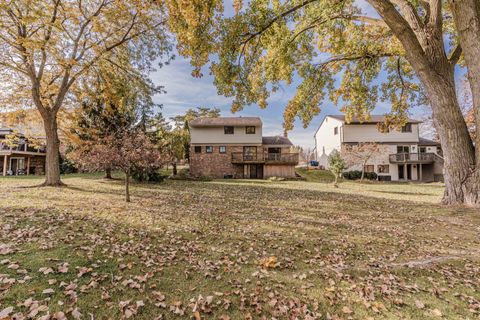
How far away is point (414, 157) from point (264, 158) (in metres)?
19.5

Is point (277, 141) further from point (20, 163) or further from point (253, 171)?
point (20, 163)

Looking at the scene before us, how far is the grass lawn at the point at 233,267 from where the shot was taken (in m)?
3.11

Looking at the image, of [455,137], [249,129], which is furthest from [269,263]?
[249,129]

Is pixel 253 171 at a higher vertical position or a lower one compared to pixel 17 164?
lower

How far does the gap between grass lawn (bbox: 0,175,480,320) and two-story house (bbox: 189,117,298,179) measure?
19928mm

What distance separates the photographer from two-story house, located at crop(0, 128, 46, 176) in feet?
86.4

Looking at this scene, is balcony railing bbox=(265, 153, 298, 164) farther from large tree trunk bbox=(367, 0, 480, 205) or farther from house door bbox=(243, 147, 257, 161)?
large tree trunk bbox=(367, 0, 480, 205)

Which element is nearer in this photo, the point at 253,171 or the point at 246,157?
the point at 246,157

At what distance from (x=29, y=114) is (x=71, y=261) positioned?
15804 millimetres

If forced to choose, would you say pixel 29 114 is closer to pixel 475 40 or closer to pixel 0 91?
pixel 0 91

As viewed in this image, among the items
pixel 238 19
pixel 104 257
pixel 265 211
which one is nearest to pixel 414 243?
pixel 265 211

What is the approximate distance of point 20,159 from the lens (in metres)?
29.8

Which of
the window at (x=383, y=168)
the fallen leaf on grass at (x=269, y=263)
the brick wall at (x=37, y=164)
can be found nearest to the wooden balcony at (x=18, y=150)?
the brick wall at (x=37, y=164)

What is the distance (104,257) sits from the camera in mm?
4324
